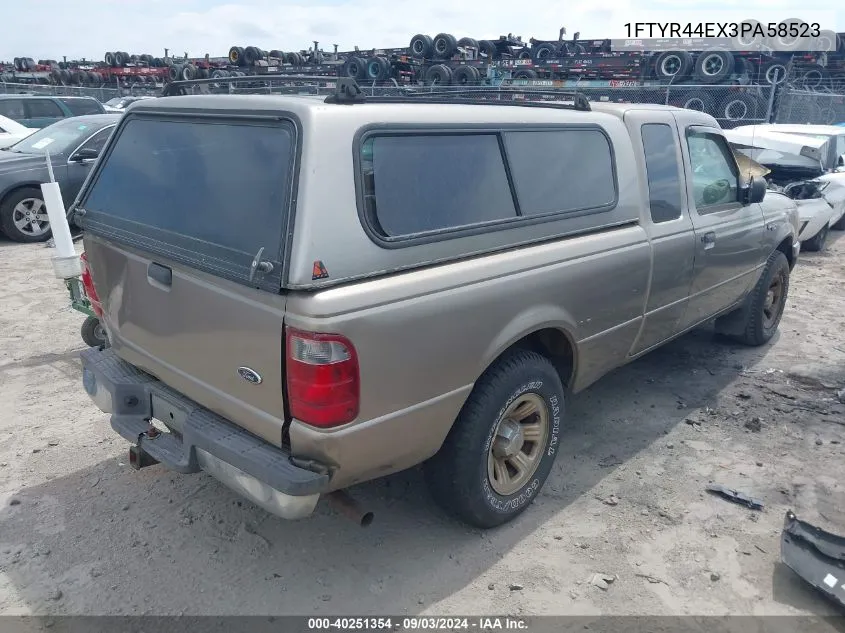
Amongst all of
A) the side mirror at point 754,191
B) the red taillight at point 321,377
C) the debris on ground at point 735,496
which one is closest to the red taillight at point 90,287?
the red taillight at point 321,377

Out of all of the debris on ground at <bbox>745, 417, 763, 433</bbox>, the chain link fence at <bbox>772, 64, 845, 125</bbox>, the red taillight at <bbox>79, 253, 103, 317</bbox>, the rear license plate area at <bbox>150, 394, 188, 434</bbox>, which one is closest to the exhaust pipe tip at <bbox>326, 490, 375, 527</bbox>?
the rear license plate area at <bbox>150, 394, 188, 434</bbox>

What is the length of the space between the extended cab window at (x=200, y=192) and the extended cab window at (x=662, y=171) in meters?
2.28

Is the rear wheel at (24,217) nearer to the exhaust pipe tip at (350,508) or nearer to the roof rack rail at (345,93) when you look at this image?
the roof rack rail at (345,93)

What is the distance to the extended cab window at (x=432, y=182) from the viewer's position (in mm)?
2438

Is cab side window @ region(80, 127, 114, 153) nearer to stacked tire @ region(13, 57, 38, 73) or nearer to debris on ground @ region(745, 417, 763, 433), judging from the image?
debris on ground @ region(745, 417, 763, 433)

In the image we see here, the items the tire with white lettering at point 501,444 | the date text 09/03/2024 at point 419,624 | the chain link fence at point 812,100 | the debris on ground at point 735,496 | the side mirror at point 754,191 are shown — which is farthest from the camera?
the chain link fence at point 812,100

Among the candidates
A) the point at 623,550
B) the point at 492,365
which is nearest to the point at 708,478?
the point at 623,550

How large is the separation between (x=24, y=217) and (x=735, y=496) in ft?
29.4

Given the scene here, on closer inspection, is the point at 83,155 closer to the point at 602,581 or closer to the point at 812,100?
the point at 602,581

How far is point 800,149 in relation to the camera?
380 inches

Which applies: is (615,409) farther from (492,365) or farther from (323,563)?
(323,563)

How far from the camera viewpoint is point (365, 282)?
7.66 feet

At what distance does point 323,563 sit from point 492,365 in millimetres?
1178

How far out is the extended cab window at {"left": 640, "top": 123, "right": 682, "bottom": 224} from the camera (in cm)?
374
